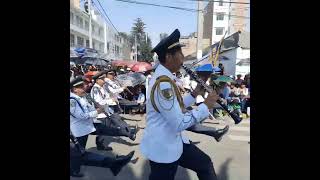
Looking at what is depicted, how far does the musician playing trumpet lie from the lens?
2.23 metres

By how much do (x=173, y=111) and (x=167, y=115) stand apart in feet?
0.16

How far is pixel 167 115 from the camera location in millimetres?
2215

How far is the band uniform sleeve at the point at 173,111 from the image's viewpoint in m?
2.21

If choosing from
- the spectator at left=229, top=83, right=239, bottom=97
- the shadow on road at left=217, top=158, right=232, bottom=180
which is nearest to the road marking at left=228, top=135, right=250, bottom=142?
the shadow on road at left=217, top=158, right=232, bottom=180

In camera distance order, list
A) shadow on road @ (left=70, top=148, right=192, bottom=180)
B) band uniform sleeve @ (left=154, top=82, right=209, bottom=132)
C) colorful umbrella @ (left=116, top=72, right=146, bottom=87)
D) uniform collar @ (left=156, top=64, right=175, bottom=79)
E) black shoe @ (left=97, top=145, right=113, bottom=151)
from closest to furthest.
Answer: band uniform sleeve @ (left=154, top=82, right=209, bottom=132) < uniform collar @ (left=156, top=64, right=175, bottom=79) < shadow on road @ (left=70, top=148, right=192, bottom=180) < black shoe @ (left=97, top=145, right=113, bottom=151) < colorful umbrella @ (left=116, top=72, right=146, bottom=87)

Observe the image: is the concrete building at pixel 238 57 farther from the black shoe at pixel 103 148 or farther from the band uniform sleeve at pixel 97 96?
the black shoe at pixel 103 148

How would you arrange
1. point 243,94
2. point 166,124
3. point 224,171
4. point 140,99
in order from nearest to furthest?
point 166,124 → point 224,171 → point 243,94 → point 140,99

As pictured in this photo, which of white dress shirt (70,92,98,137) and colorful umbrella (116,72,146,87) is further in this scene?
colorful umbrella (116,72,146,87)

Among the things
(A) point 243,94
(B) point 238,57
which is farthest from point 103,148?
(B) point 238,57

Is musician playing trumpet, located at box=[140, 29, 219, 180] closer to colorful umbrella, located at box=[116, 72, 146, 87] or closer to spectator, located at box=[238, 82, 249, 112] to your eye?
spectator, located at box=[238, 82, 249, 112]

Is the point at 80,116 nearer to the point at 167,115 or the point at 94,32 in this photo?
the point at 167,115
